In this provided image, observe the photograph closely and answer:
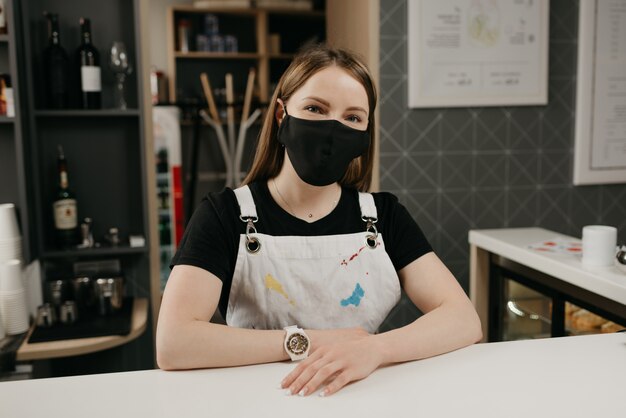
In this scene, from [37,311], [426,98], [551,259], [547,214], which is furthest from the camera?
[547,214]

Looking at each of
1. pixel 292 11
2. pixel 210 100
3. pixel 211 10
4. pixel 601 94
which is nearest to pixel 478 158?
pixel 601 94

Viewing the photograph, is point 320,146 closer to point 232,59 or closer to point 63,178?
point 63,178

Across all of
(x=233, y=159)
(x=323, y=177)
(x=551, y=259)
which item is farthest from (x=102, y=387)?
(x=233, y=159)

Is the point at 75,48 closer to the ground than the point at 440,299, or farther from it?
farther from it

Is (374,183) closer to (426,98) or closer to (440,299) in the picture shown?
(426,98)

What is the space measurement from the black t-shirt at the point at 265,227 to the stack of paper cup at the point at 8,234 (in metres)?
1.24

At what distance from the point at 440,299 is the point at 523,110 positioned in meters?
1.89

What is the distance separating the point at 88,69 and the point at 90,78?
4cm

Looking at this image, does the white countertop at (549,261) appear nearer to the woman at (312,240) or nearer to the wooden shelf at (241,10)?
the woman at (312,240)

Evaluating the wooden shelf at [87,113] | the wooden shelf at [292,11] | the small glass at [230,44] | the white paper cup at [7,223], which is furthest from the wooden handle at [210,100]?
the white paper cup at [7,223]

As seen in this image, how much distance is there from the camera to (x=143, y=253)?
2910 millimetres

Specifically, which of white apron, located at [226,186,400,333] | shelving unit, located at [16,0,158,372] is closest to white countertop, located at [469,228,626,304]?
white apron, located at [226,186,400,333]

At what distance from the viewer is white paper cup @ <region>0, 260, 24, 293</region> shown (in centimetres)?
230

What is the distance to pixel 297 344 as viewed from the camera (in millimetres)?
1203
